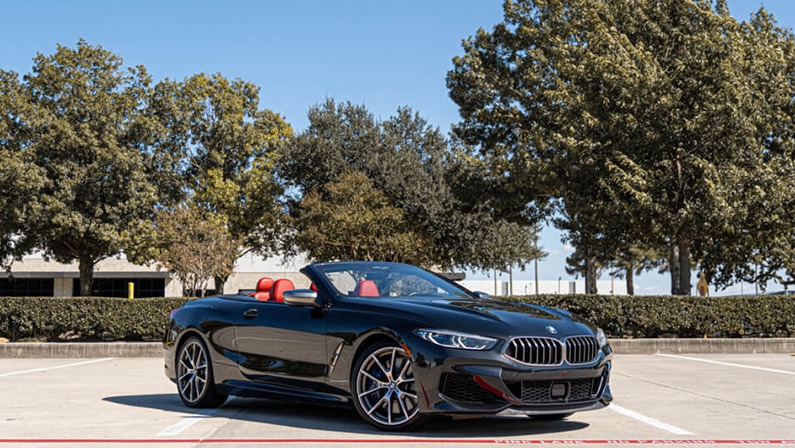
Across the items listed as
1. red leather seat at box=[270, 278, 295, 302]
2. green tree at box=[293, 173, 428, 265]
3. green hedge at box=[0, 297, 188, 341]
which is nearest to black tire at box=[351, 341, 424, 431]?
red leather seat at box=[270, 278, 295, 302]

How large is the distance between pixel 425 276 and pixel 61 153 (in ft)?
109

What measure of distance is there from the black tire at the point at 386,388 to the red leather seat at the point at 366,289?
694 millimetres

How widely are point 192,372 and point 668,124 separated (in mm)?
18669

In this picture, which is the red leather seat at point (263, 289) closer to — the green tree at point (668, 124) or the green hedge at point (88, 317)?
the green hedge at point (88, 317)

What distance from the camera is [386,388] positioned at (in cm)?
682

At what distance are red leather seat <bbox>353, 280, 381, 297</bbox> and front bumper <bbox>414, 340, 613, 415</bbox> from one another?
3.68 feet

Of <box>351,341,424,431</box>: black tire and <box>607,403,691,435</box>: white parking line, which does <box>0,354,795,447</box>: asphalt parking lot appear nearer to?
<box>607,403,691,435</box>: white parking line

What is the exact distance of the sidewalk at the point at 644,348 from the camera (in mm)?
19359

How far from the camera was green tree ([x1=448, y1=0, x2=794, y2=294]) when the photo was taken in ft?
78.1

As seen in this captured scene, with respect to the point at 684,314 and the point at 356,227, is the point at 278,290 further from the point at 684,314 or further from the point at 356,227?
the point at 356,227

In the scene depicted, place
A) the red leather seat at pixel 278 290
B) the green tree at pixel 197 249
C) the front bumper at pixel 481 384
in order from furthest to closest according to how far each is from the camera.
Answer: the green tree at pixel 197 249 → the red leather seat at pixel 278 290 → the front bumper at pixel 481 384

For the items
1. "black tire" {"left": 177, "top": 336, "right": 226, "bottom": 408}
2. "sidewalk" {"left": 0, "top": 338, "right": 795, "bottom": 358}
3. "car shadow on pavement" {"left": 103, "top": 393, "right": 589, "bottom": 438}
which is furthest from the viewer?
"sidewalk" {"left": 0, "top": 338, "right": 795, "bottom": 358}

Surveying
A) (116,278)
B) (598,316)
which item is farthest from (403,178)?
(116,278)

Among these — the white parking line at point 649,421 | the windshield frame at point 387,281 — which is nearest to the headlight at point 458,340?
the windshield frame at point 387,281
